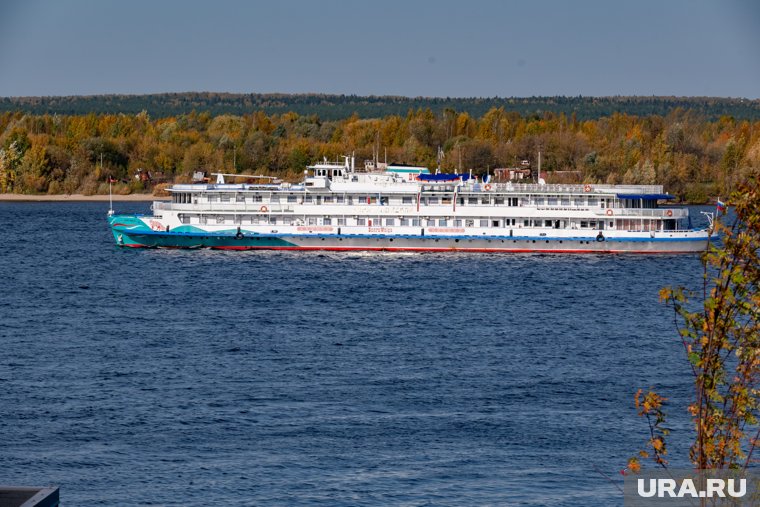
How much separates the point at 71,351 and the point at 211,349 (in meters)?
5.67

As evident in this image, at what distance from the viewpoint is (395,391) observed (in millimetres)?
41938

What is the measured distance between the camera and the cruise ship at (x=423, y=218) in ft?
310

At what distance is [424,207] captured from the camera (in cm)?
9469

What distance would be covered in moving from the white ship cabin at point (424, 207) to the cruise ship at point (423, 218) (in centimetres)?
8

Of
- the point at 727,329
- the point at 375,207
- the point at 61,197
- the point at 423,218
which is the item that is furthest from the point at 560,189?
the point at 61,197

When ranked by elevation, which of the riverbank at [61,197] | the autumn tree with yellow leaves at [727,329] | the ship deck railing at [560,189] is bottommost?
the autumn tree with yellow leaves at [727,329]

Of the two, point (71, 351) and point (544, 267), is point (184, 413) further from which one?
Answer: point (544, 267)

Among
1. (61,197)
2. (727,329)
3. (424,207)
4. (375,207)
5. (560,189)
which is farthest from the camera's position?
(61,197)

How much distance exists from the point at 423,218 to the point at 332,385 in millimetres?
52929

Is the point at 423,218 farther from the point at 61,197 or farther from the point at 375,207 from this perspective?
the point at 61,197

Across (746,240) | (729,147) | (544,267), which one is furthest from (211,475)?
(729,147)

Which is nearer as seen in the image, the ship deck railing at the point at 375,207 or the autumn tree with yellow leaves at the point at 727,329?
the autumn tree with yellow leaves at the point at 727,329

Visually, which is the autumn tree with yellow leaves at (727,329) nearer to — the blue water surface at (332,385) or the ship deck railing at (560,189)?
the blue water surface at (332,385)

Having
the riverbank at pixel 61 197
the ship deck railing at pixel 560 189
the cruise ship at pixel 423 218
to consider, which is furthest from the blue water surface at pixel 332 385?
the riverbank at pixel 61 197
